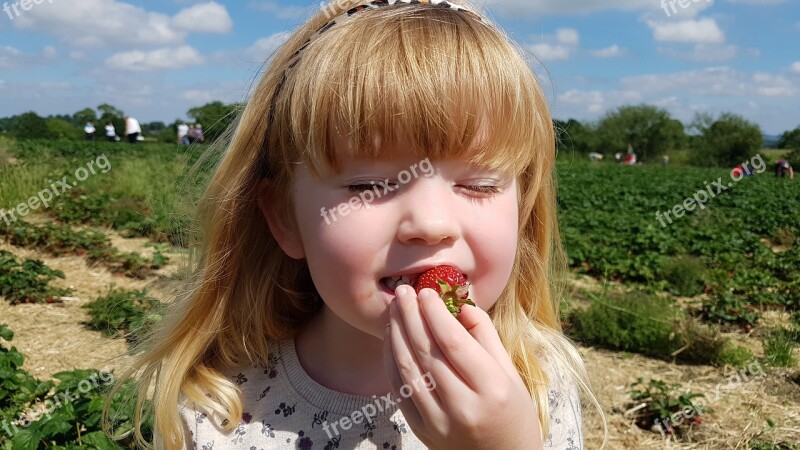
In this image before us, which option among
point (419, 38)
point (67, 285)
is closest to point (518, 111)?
point (419, 38)

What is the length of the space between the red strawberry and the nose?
0.22 feet

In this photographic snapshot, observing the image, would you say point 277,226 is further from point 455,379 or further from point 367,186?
point 455,379

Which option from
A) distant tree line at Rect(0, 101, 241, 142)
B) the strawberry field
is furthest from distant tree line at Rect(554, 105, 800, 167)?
the strawberry field

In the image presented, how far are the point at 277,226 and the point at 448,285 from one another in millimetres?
664

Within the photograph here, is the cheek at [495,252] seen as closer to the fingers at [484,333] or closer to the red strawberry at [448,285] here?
the red strawberry at [448,285]

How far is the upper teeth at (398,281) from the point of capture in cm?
142

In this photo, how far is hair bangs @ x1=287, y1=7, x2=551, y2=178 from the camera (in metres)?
1.42

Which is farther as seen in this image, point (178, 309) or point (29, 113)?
point (29, 113)

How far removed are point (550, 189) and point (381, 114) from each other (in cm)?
75

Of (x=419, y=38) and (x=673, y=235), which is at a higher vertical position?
(x=419, y=38)

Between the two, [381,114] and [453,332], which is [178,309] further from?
[453,332]

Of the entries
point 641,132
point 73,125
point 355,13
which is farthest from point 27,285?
point 641,132

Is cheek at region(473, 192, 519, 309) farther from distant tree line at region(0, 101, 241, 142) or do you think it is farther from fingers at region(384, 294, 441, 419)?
distant tree line at region(0, 101, 241, 142)

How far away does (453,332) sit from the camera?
1169 millimetres
